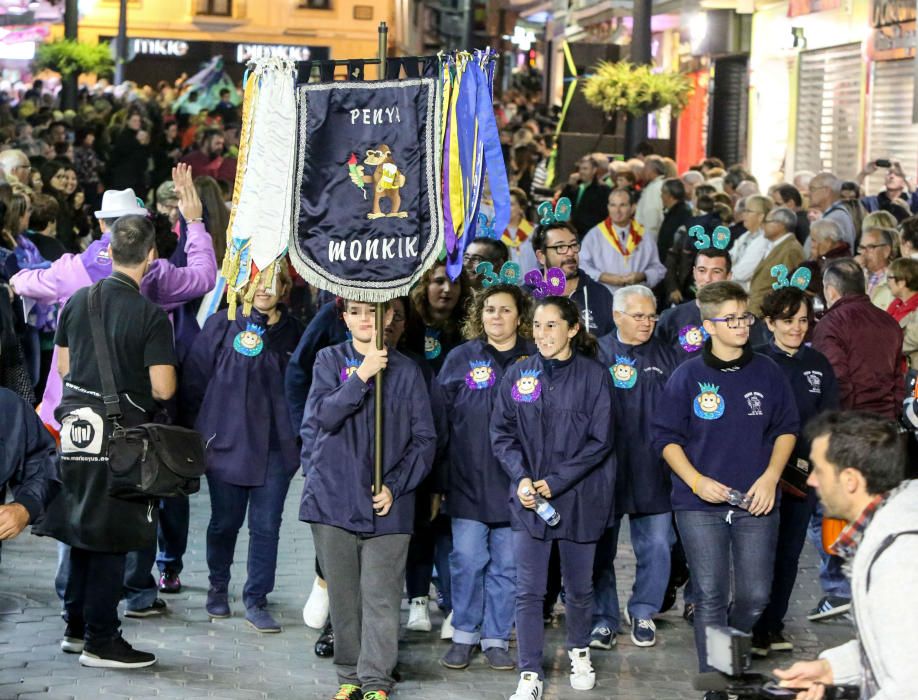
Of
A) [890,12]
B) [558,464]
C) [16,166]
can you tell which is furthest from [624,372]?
[890,12]

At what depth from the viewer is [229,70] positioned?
167ft

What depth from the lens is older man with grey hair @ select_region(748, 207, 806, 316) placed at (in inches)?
493

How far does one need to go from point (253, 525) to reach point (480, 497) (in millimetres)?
1286

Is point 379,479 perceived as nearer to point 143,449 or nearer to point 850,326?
point 143,449

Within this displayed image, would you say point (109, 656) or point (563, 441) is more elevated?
point (563, 441)

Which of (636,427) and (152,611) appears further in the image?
(152,611)

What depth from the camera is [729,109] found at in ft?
90.9

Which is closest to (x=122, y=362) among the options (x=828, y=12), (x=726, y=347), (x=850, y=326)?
(x=726, y=347)

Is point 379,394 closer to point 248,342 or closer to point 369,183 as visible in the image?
point 369,183

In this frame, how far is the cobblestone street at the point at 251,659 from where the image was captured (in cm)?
741

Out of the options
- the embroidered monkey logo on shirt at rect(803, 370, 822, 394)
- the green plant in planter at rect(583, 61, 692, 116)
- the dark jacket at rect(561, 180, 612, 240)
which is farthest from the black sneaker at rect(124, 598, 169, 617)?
the green plant in planter at rect(583, 61, 692, 116)

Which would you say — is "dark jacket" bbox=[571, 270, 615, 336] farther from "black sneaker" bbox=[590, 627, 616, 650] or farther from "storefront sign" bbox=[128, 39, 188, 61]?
"storefront sign" bbox=[128, 39, 188, 61]

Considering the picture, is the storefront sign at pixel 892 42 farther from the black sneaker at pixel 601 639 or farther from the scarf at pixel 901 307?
the black sneaker at pixel 601 639

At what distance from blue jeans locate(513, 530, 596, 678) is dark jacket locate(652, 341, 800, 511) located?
541 millimetres
